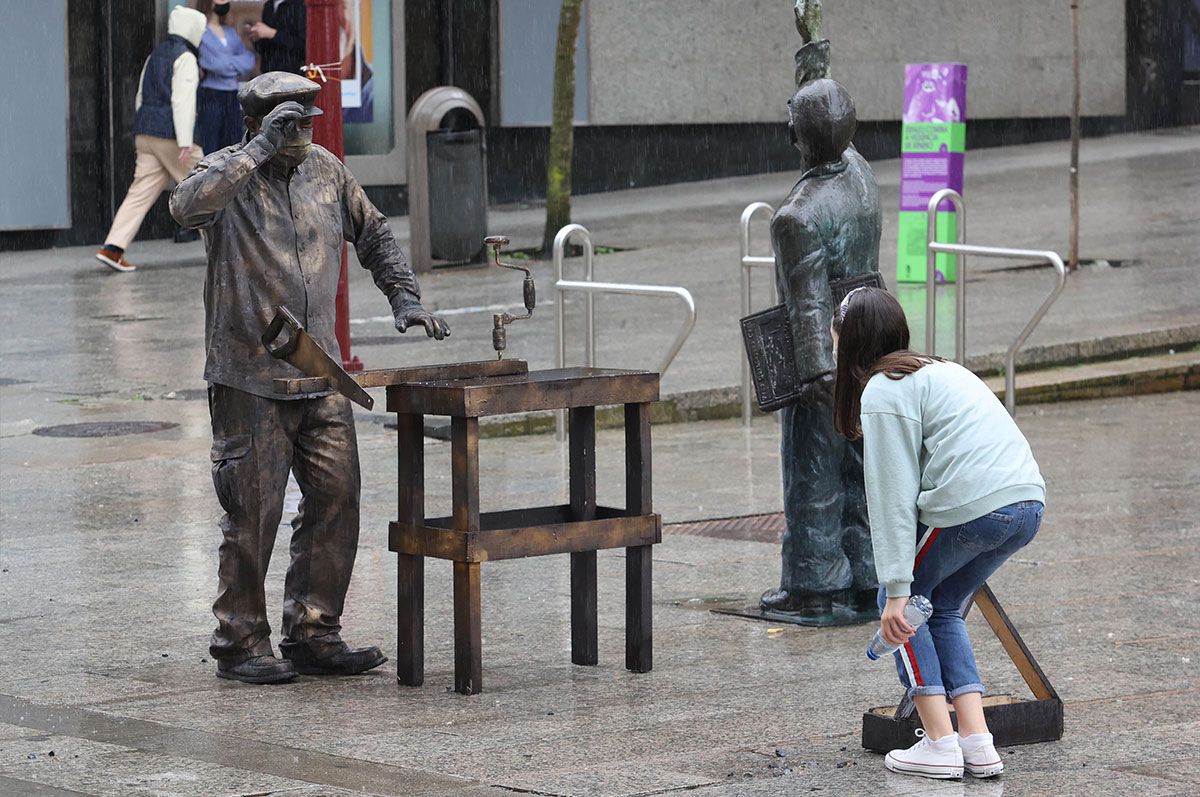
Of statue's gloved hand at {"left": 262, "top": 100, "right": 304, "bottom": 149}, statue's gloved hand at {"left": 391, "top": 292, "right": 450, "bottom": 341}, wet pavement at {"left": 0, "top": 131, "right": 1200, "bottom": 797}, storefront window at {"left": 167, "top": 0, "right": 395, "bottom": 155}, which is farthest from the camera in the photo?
storefront window at {"left": 167, "top": 0, "right": 395, "bottom": 155}

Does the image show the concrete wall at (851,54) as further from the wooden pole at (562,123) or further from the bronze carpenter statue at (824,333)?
the bronze carpenter statue at (824,333)

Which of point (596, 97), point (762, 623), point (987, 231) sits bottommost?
point (762, 623)

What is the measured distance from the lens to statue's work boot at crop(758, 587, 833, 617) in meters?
7.78

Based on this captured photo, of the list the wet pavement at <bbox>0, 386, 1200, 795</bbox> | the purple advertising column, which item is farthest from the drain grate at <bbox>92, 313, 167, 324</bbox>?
the purple advertising column

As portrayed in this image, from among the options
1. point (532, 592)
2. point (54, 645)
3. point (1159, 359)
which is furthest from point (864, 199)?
point (1159, 359)

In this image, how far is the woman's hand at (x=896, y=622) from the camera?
561cm

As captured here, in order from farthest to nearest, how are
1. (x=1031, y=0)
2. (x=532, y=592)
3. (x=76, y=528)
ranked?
(x=1031, y=0), (x=76, y=528), (x=532, y=592)

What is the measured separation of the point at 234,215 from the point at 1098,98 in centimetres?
2128

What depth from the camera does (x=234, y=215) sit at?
6.96 metres

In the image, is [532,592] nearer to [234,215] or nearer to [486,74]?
[234,215]

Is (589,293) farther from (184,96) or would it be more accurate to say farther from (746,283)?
(184,96)

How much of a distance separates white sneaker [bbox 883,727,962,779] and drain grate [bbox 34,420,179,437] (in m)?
7.03

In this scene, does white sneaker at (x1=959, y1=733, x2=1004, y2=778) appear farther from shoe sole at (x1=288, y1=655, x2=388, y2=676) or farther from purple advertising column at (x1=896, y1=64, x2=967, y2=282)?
purple advertising column at (x1=896, y1=64, x2=967, y2=282)

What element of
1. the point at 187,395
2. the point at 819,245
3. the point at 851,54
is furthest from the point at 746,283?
the point at 851,54
